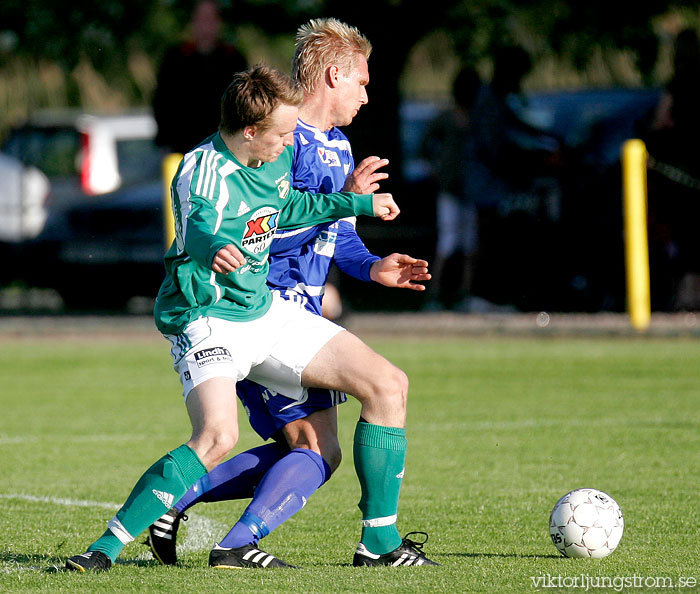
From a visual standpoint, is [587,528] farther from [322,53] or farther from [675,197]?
[675,197]

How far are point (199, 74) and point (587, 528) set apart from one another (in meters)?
7.39

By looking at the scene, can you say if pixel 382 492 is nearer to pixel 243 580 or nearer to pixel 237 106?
pixel 243 580

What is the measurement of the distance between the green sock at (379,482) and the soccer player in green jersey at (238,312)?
0.04 ft

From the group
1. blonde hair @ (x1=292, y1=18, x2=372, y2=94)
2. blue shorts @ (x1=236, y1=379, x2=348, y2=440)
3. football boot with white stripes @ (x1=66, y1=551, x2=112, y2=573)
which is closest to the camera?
football boot with white stripes @ (x1=66, y1=551, x2=112, y2=573)

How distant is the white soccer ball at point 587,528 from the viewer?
4648 millimetres

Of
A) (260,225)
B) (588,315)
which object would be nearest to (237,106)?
(260,225)

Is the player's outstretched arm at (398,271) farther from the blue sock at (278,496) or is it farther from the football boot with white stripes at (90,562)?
the football boot with white stripes at (90,562)

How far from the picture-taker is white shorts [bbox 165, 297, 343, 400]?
14.4 ft

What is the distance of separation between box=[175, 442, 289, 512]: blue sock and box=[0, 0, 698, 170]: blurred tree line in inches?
467

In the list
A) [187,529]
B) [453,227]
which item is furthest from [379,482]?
[453,227]

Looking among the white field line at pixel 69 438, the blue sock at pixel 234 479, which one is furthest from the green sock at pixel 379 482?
the white field line at pixel 69 438

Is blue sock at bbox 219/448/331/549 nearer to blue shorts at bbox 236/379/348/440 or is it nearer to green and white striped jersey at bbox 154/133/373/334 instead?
blue shorts at bbox 236/379/348/440

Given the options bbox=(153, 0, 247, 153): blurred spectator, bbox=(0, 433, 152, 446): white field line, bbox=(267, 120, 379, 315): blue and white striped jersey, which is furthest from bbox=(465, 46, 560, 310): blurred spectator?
bbox=(267, 120, 379, 315): blue and white striped jersey

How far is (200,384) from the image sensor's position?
14.3 ft
